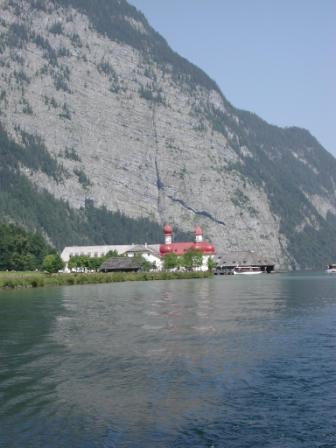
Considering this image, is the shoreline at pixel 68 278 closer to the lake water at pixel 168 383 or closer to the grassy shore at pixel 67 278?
the grassy shore at pixel 67 278

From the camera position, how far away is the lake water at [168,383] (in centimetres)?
2322

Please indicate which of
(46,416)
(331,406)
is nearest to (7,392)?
(46,416)

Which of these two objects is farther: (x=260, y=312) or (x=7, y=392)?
(x=260, y=312)

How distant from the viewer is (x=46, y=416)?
25.6 metres

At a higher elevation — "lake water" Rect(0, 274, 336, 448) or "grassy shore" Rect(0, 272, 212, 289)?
"grassy shore" Rect(0, 272, 212, 289)

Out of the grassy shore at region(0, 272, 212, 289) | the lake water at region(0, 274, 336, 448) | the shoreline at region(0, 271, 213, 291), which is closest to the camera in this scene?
the lake water at region(0, 274, 336, 448)

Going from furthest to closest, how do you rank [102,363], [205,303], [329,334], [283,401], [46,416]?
[205,303] < [329,334] < [102,363] < [283,401] < [46,416]

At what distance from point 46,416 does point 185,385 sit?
727 cm

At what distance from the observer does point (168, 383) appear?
30906 millimetres

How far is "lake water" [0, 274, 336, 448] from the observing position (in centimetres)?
2322

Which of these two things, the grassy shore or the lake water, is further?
the grassy shore

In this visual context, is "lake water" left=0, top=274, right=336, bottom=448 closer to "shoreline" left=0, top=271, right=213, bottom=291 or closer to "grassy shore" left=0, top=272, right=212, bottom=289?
"shoreline" left=0, top=271, right=213, bottom=291

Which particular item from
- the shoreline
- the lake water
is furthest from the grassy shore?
the lake water

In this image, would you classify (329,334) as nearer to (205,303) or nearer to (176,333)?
(176,333)
